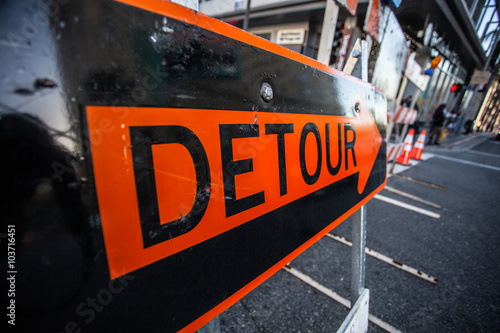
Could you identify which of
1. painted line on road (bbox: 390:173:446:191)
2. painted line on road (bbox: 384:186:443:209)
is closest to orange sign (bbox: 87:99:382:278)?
painted line on road (bbox: 384:186:443:209)

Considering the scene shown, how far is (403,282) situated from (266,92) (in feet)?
6.83

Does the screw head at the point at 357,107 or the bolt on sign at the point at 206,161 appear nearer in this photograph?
the bolt on sign at the point at 206,161

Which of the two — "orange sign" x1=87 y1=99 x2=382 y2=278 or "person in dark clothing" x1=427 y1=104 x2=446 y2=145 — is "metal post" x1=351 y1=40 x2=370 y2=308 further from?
"person in dark clothing" x1=427 y1=104 x2=446 y2=145

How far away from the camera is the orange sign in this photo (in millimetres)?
318

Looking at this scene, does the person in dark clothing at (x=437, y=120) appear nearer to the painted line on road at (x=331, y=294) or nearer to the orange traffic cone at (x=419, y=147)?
the orange traffic cone at (x=419, y=147)

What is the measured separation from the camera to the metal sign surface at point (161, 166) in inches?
11.1

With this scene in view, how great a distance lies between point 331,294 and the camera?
1578mm

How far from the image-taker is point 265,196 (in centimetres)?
55

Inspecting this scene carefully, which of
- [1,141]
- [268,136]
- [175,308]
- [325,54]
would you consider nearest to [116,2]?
[1,141]

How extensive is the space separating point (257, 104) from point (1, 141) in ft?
1.38

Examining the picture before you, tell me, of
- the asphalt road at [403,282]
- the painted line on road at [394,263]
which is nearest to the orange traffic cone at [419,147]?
the asphalt road at [403,282]

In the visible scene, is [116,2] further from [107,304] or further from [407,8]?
[407,8]

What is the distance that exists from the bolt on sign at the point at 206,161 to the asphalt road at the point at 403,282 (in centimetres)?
111

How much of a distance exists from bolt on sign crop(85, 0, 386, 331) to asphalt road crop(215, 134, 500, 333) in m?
1.11
